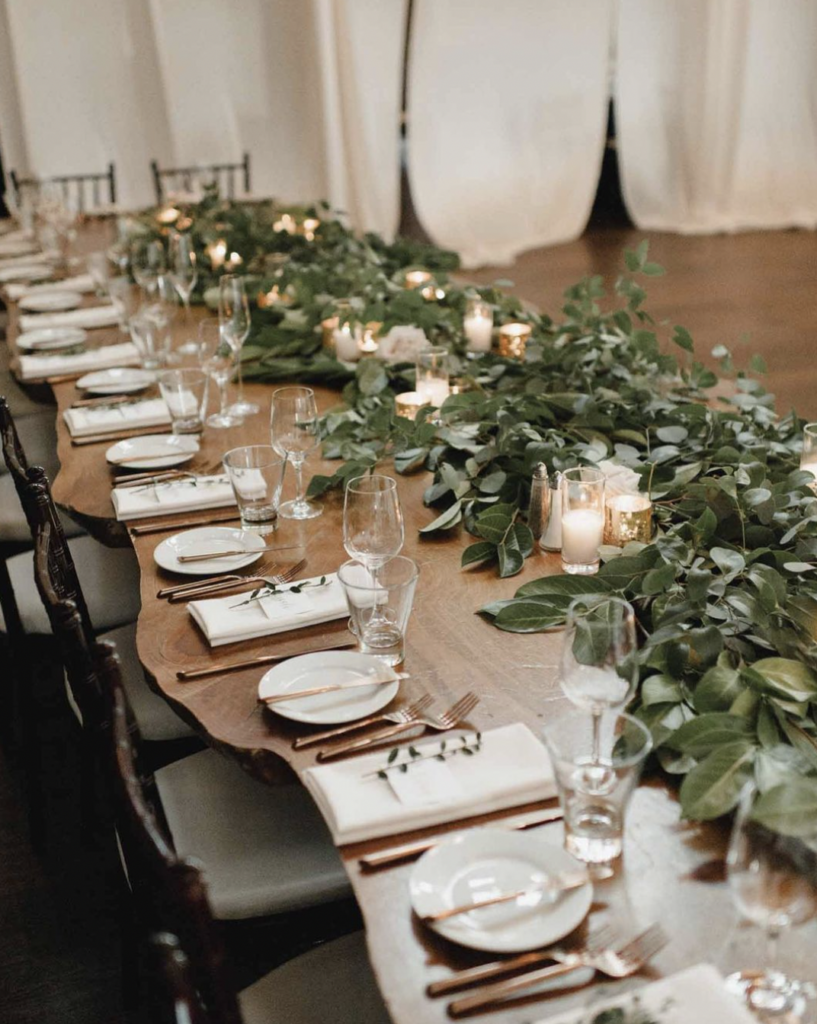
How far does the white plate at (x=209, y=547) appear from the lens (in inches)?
76.1

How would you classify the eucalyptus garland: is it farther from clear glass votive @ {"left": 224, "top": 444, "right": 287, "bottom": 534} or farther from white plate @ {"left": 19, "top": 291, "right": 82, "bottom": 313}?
white plate @ {"left": 19, "top": 291, "right": 82, "bottom": 313}

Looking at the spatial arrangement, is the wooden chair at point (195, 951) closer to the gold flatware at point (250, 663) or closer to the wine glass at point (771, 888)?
the gold flatware at point (250, 663)

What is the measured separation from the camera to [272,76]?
8.62 meters

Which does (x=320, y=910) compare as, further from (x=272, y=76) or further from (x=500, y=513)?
(x=272, y=76)

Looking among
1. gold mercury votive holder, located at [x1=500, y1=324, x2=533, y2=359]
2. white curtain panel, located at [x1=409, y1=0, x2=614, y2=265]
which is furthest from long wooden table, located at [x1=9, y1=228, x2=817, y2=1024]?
white curtain panel, located at [x1=409, y1=0, x2=614, y2=265]

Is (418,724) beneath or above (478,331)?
beneath

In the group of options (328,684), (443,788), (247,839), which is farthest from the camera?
(247,839)

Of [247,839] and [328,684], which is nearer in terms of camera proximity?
[328,684]

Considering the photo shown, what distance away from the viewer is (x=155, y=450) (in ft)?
8.16

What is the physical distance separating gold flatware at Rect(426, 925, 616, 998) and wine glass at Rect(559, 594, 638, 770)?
247 millimetres

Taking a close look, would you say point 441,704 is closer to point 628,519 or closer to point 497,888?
point 497,888

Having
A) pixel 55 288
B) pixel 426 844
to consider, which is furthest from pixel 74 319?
pixel 426 844

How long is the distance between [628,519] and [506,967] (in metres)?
0.96

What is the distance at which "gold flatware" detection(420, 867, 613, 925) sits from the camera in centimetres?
112
